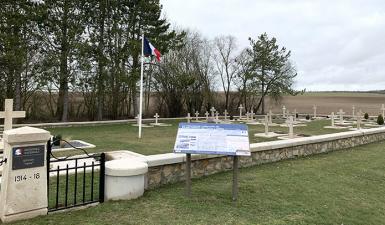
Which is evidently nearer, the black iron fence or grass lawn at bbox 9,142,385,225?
grass lawn at bbox 9,142,385,225

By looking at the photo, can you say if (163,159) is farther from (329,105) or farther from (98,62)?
(329,105)

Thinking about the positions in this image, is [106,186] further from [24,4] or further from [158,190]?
[24,4]

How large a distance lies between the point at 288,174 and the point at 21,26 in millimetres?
14579

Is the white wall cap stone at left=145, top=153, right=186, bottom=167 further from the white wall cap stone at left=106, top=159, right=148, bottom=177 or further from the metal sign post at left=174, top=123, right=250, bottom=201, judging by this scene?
the metal sign post at left=174, top=123, right=250, bottom=201

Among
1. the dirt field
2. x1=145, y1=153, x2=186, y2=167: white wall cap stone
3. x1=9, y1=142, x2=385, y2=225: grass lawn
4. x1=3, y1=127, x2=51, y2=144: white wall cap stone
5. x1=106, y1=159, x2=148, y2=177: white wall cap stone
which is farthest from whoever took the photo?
the dirt field

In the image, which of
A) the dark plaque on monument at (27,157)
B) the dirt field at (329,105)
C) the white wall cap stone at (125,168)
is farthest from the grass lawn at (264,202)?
the dirt field at (329,105)

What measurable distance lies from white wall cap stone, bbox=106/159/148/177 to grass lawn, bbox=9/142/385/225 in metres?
0.37

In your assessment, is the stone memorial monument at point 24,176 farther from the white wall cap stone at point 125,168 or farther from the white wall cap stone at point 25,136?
the white wall cap stone at point 125,168

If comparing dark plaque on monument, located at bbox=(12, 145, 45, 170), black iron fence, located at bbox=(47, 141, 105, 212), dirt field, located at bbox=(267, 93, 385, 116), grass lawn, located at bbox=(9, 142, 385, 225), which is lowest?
grass lawn, located at bbox=(9, 142, 385, 225)

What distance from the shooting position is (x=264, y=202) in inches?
175

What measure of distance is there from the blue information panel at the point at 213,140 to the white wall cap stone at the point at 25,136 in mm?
1654

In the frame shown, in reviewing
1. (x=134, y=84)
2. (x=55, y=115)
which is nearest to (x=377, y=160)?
(x=134, y=84)

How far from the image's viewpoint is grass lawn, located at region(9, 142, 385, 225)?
12.3ft

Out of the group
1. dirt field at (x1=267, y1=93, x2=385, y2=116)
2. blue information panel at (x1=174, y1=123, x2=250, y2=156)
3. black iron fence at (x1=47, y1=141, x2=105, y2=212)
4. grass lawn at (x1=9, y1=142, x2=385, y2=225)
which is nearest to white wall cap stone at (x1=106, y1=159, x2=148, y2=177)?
black iron fence at (x1=47, y1=141, x2=105, y2=212)
